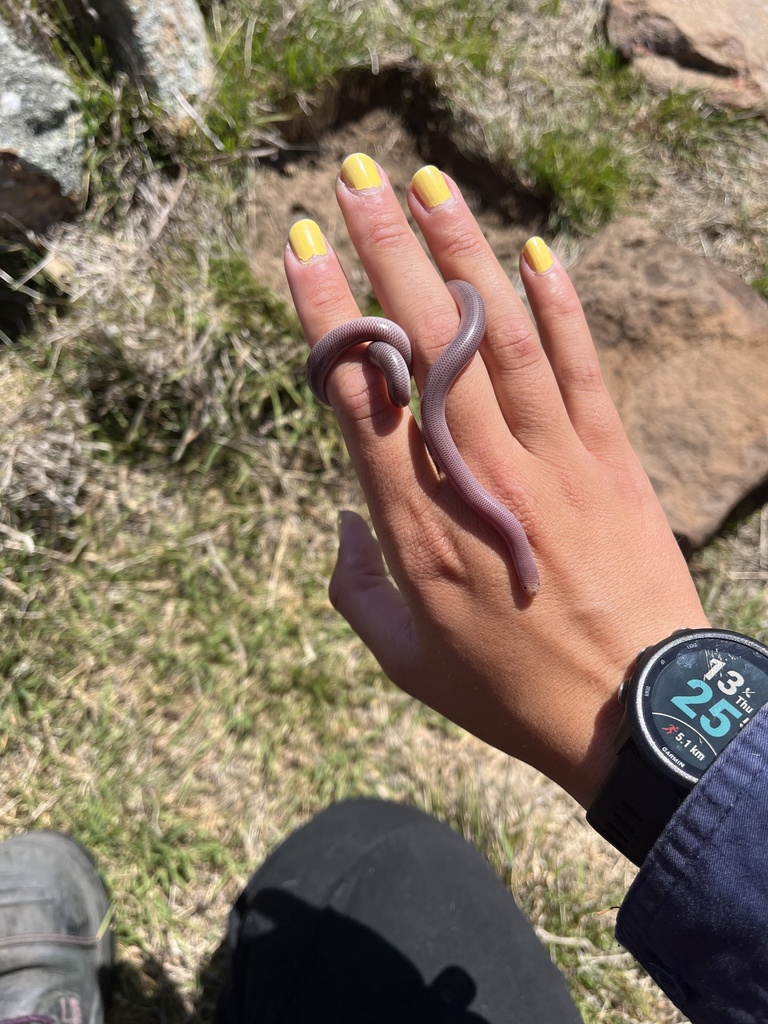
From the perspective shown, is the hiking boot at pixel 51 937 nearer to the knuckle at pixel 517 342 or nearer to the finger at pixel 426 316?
the finger at pixel 426 316

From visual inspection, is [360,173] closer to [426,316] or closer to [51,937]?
[426,316]

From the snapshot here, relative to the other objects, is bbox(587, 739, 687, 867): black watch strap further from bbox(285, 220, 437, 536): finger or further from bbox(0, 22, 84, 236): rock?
bbox(0, 22, 84, 236): rock

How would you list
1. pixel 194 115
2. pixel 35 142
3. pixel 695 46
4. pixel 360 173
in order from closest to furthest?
pixel 360 173 → pixel 35 142 → pixel 194 115 → pixel 695 46

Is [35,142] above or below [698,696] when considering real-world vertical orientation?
below

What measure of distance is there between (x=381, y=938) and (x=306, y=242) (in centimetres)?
304

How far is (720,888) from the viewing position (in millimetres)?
1985

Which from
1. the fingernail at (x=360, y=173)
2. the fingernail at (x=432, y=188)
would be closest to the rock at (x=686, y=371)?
the fingernail at (x=432, y=188)

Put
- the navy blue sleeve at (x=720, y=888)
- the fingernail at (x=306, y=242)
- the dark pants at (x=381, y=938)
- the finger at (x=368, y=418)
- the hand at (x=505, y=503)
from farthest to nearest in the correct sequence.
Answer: the dark pants at (x=381, y=938), the fingernail at (x=306, y=242), the finger at (x=368, y=418), the hand at (x=505, y=503), the navy blue sleeve at (x=720, y=888)

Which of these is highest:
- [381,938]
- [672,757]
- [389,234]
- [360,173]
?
[360,173]

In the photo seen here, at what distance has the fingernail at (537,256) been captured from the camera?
291 centimetres

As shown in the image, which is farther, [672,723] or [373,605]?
[373,605]

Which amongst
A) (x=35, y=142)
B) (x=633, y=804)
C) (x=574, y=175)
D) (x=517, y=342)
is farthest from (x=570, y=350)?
(x=35, y=142)

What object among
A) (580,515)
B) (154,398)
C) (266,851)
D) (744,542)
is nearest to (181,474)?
(154,398)

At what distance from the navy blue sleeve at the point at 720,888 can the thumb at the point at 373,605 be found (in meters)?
1.02
